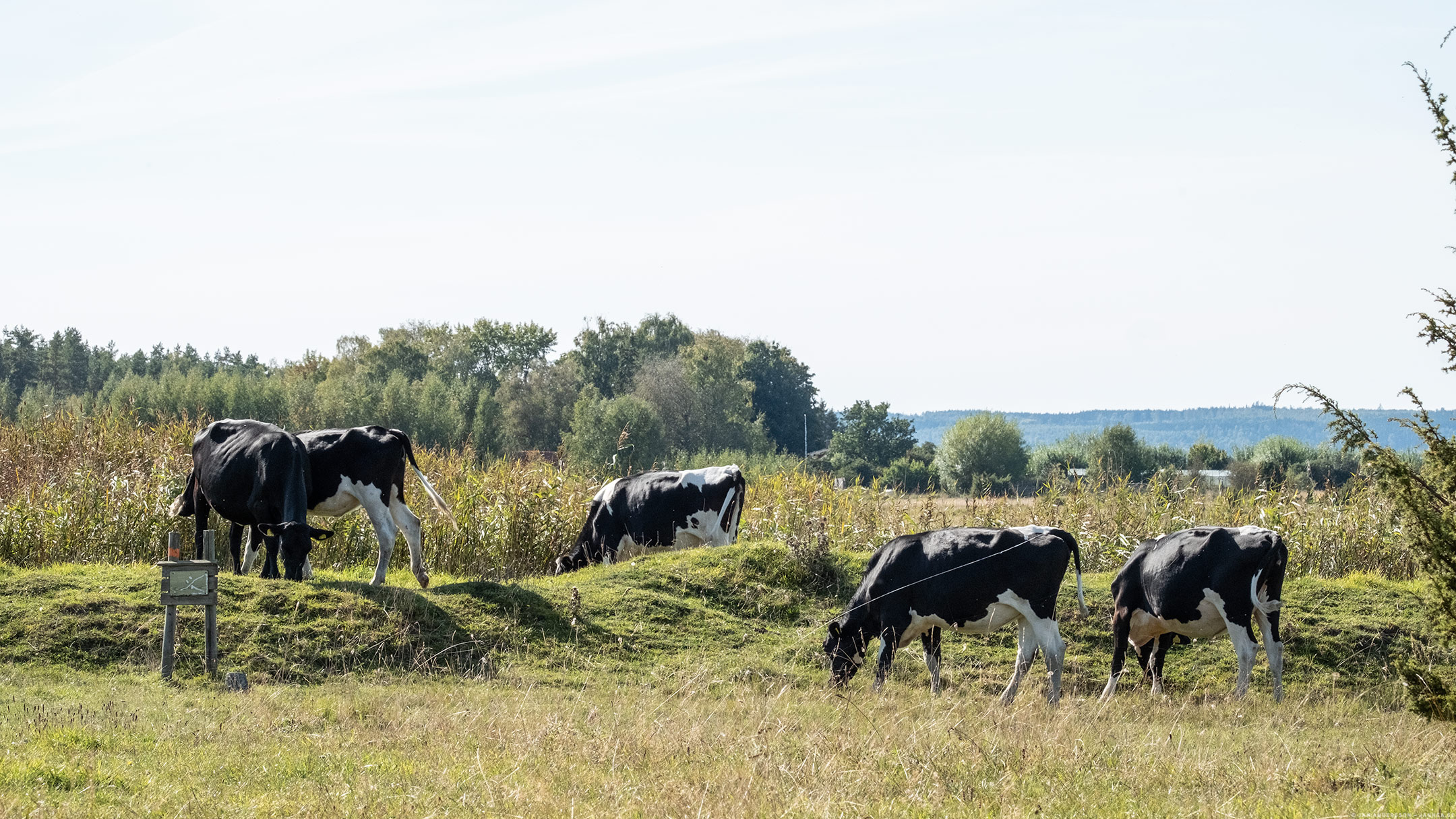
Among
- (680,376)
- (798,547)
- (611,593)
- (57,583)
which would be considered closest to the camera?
(57,583)

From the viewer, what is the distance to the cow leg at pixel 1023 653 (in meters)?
11.0

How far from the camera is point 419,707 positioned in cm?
934

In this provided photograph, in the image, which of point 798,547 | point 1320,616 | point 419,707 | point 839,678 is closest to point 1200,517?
point 1320,616

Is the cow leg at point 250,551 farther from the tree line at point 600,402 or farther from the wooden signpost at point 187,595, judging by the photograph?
the tree line at point 600,402

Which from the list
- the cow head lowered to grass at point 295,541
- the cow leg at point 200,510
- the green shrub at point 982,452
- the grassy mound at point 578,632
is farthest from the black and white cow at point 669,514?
the green shrub at point 982,452

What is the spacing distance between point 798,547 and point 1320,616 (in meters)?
6.11

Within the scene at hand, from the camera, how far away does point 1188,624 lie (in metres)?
11.9

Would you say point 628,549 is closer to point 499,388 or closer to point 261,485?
point 261,485

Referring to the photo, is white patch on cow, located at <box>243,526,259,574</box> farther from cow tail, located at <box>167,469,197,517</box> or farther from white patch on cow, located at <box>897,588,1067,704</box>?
white patch on cow, located at <box>897,588,1067,704</box>

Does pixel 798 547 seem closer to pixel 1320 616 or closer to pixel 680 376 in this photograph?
pixel 1320 616

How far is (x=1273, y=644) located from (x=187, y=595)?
10182 millimetres

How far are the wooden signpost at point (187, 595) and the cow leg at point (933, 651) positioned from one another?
668 cm

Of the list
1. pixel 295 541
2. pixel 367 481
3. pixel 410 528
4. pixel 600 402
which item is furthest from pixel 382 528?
pixel 600 402

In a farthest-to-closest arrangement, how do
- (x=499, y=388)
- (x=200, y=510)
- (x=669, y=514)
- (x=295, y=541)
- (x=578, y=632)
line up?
(x=499, y=388)
(x=669, y=514)
(x=200, y=510)
(x=295, y=541)
(x=578, y=632)
